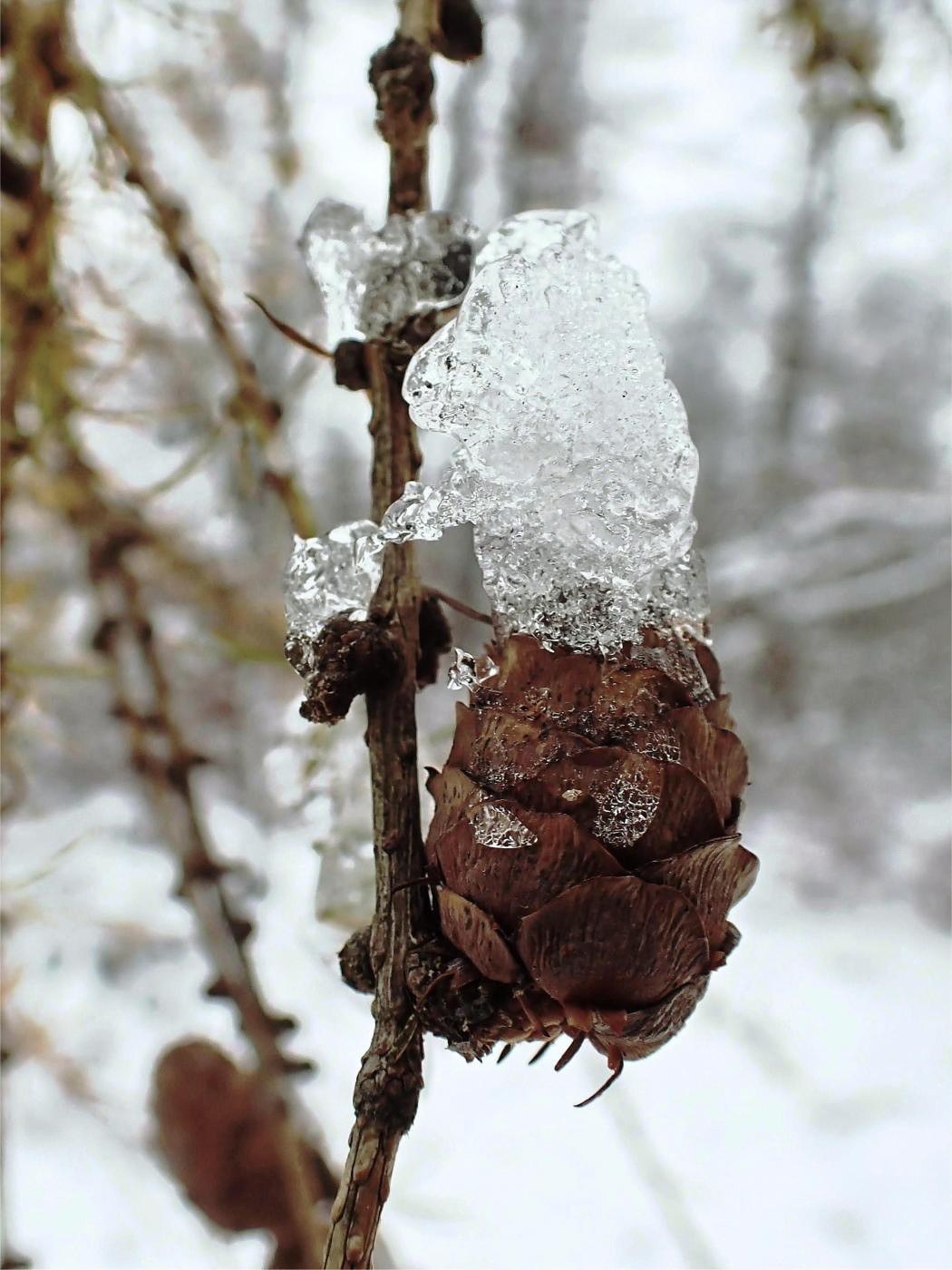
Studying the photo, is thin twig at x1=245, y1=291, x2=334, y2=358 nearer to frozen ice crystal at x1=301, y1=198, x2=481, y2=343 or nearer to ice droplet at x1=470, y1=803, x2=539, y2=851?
frozen ice crystal at x1=301, y1=198, x2=481, y2=343

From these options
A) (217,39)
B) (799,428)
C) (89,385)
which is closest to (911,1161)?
(89,385)

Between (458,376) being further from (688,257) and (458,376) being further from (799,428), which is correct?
(799,428)

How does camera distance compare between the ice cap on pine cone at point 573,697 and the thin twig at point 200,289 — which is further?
the thin twig at point 200,289

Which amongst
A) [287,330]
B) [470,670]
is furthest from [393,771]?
[287,330]

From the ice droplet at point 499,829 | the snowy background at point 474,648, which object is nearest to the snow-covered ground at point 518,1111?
the snowy background at point 474,648

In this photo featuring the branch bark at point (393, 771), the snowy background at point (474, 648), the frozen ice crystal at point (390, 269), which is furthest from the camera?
the snowy background at point (474, 648)

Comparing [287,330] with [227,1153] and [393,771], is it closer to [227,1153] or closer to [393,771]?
[393,771]

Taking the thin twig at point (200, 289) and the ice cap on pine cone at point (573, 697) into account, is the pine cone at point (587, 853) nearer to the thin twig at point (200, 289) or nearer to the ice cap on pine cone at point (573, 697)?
the ice cap on pine cone at point (573, 697)
